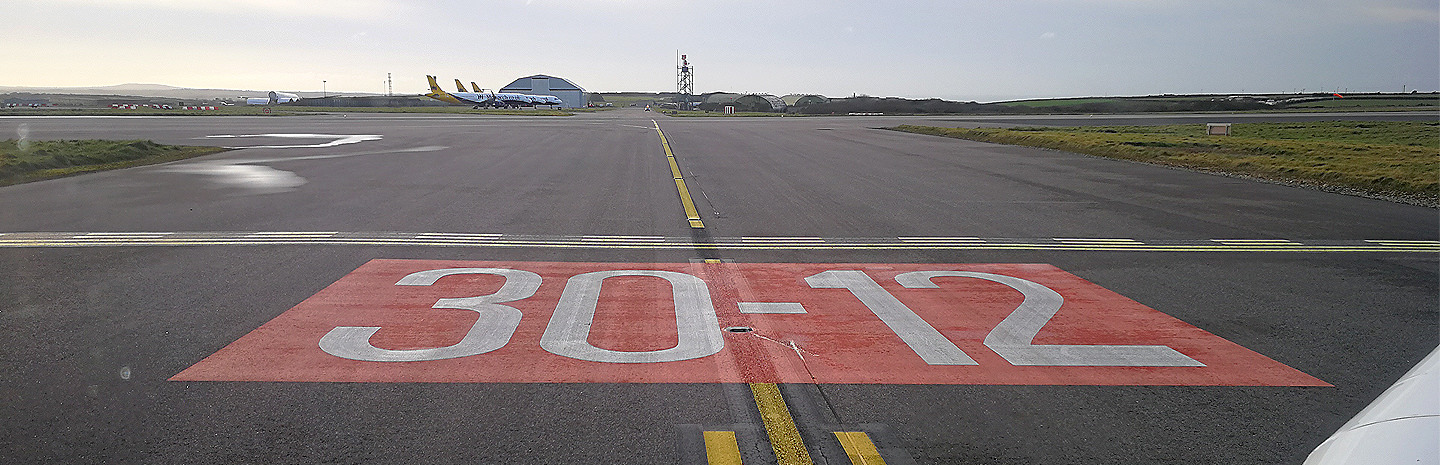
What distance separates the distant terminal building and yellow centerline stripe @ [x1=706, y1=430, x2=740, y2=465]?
155 m

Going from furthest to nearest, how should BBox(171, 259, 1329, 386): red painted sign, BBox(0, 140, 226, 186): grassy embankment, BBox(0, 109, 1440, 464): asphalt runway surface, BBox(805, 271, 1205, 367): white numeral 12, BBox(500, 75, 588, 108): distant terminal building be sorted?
BBox(500, 75, 588, 108): distant terminal building → BBox(0, 140, 226, 186): grassy embankment → BBox(805, 271, 1205, 367): white numeral 12 → BBox(171, 259, 1329, 386): red painted sign → BBox(0, 109, 1440, 464): asphalt runway surface

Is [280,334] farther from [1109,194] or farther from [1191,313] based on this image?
[1109,194]

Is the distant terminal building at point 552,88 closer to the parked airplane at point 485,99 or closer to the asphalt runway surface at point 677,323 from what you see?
the parked airplane at point 485,99

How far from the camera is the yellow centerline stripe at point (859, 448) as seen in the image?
3.21 m

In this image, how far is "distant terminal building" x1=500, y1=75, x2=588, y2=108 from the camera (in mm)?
155250

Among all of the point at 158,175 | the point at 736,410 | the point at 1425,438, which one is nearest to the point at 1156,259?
the point at 736,410

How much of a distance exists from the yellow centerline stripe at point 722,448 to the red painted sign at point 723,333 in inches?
25.1

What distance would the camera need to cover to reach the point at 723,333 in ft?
16.1

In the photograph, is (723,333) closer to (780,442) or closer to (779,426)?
(779,426)

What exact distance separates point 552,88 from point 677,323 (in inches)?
6137

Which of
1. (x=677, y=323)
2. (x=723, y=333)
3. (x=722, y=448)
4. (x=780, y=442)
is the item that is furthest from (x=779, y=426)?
(x=677, y=323)

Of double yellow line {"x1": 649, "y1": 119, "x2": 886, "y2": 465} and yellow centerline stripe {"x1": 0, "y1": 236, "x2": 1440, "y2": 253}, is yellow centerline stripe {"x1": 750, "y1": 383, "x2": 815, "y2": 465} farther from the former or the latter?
yellow centerline stripe {"x1": 0, "y1": 236, "x2": 1440, "y2": 253}

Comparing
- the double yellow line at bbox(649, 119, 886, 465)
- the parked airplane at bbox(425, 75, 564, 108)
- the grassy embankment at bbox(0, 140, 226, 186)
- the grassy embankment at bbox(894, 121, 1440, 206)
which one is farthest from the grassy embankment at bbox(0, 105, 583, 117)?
the double yellow line at bbox(649, 119, 886, 465)

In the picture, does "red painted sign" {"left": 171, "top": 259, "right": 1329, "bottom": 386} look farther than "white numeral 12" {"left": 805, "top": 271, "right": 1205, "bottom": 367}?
No
